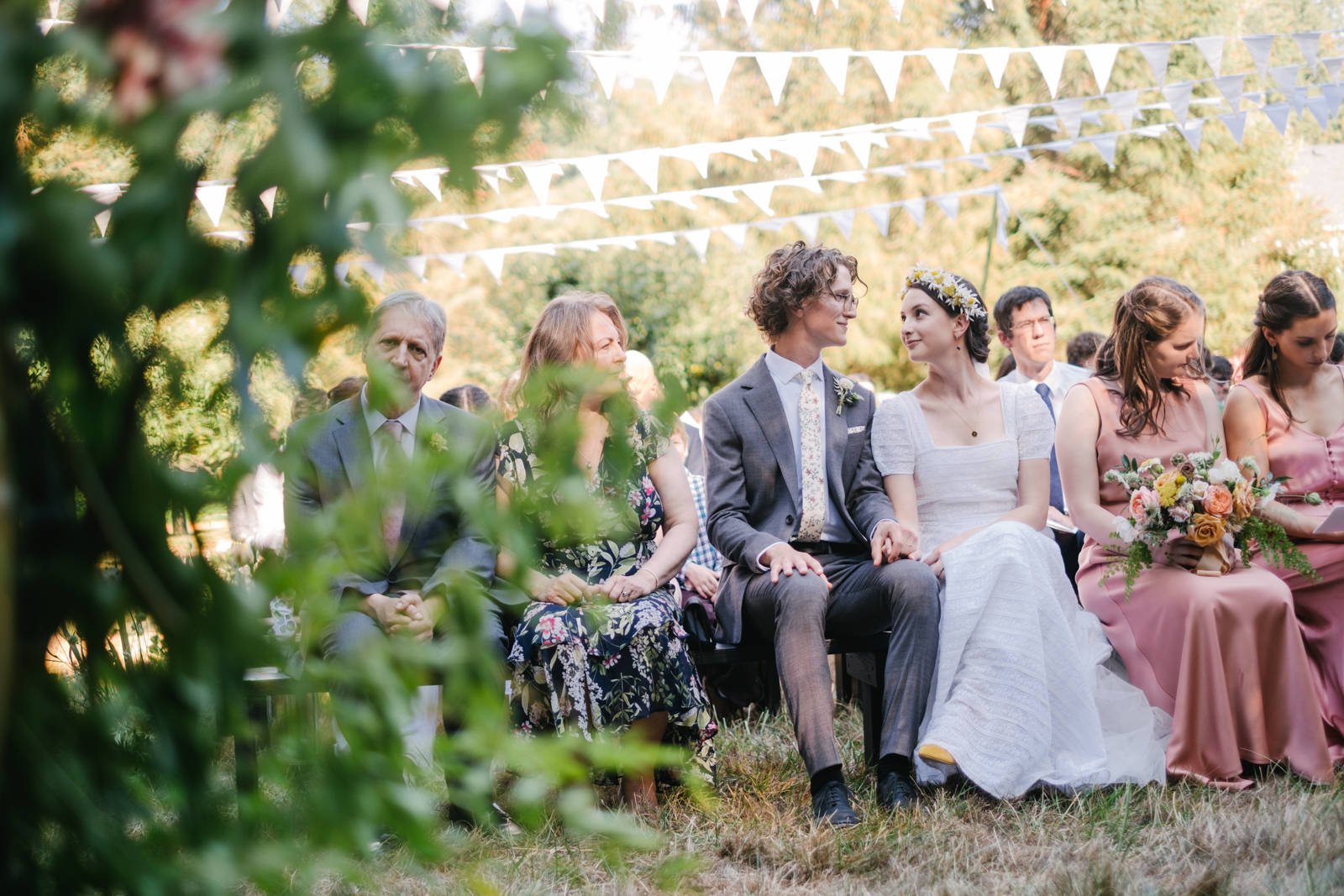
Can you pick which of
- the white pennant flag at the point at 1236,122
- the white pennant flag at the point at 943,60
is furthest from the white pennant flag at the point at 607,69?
the white pennant flag at the point at 1236,122

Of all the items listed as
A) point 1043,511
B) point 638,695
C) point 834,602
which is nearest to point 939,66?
point 1043,511

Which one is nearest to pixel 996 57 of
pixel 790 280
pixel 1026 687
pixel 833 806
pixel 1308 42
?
pixel 1308 42

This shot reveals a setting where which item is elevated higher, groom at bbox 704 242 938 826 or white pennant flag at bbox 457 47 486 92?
white pennant flag at bbox 457 47 486 92

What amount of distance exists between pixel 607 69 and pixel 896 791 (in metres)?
4.42

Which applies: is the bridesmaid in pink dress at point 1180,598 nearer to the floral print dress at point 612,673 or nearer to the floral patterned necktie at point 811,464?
the floral patterned necktie at point 811,464

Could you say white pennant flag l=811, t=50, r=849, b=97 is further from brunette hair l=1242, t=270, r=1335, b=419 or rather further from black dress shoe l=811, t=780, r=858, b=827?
black dress shoe l=811, t=780, r=858, b=827

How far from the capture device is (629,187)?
21.3m

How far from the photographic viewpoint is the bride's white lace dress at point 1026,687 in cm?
415

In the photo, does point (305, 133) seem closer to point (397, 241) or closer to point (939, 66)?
point (397, 241)

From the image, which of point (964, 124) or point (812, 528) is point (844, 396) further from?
point (964, 124)

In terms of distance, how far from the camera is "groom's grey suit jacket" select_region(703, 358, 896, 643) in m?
4.66

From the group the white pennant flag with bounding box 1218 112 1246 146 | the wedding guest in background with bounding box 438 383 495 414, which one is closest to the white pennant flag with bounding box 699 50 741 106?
the wedding guest in background with bounding box 438 383 495 414

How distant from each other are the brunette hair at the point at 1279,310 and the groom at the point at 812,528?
1.62 metres

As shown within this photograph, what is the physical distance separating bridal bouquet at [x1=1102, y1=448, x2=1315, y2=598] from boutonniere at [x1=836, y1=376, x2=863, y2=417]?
A: 3.44 ft
